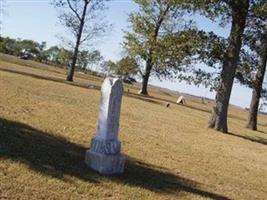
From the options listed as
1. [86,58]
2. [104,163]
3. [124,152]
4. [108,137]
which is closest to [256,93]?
[124,152]

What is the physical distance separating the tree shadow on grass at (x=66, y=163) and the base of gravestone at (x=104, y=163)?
5.9 inches

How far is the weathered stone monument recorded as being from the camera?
999 cm

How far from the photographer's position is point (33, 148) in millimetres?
10500

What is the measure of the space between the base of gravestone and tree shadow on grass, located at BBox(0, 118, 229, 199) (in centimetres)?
15

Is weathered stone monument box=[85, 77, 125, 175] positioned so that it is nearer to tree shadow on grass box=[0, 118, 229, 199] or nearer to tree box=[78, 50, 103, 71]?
tree shadow on grass box=[0, 118, 229, 199]

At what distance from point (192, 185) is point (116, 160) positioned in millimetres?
1878

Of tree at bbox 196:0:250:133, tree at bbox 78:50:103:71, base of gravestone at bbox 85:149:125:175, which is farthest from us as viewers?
tree at bbox 78:50:103:71

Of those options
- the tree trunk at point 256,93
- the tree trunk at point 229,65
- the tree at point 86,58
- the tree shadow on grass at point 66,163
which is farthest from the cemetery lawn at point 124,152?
the tree at point 86,58

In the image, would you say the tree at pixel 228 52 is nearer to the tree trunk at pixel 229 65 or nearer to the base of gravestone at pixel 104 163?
the tree trunk at pixel 229 65

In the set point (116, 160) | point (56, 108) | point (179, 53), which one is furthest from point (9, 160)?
point (179, 53)

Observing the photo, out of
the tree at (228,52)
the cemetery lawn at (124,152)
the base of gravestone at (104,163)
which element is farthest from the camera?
the tree at (228,52)

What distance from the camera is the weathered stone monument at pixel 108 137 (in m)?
9.99

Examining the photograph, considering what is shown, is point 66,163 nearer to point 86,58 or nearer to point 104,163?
point 104,163

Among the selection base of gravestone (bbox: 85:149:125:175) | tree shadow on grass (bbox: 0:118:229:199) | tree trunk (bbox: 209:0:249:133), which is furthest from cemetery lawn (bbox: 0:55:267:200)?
tree trunk (bbox: 209:0:249:133)
